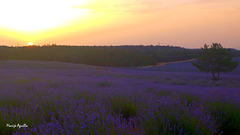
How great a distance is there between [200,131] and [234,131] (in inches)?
39.9

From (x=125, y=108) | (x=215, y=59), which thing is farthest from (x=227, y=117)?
(x=215, y=59)

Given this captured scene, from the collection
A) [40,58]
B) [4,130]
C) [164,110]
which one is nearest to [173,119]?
[164,110]

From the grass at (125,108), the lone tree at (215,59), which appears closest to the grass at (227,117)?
the grass at (125,108)

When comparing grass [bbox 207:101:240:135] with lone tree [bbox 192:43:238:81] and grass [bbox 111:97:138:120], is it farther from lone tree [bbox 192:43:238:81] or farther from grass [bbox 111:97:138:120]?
lone tree [bbox 192:43:238:81]

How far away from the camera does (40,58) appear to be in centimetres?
5681

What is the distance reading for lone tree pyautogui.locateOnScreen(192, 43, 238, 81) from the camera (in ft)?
65.5

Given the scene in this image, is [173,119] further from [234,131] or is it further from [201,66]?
[201,66]

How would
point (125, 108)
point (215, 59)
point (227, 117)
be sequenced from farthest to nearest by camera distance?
point (215, 59)
point (125, 108)
point (227, 117)

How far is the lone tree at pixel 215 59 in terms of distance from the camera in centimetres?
1997

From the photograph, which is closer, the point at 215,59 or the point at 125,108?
the point at 125,108

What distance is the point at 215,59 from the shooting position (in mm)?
20094

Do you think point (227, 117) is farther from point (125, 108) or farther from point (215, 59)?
point (215, 59)

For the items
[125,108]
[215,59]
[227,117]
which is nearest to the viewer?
[227,117]

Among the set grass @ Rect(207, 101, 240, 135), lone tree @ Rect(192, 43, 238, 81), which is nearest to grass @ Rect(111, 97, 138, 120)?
grass @ Rect(207, 101, 240, 135)
